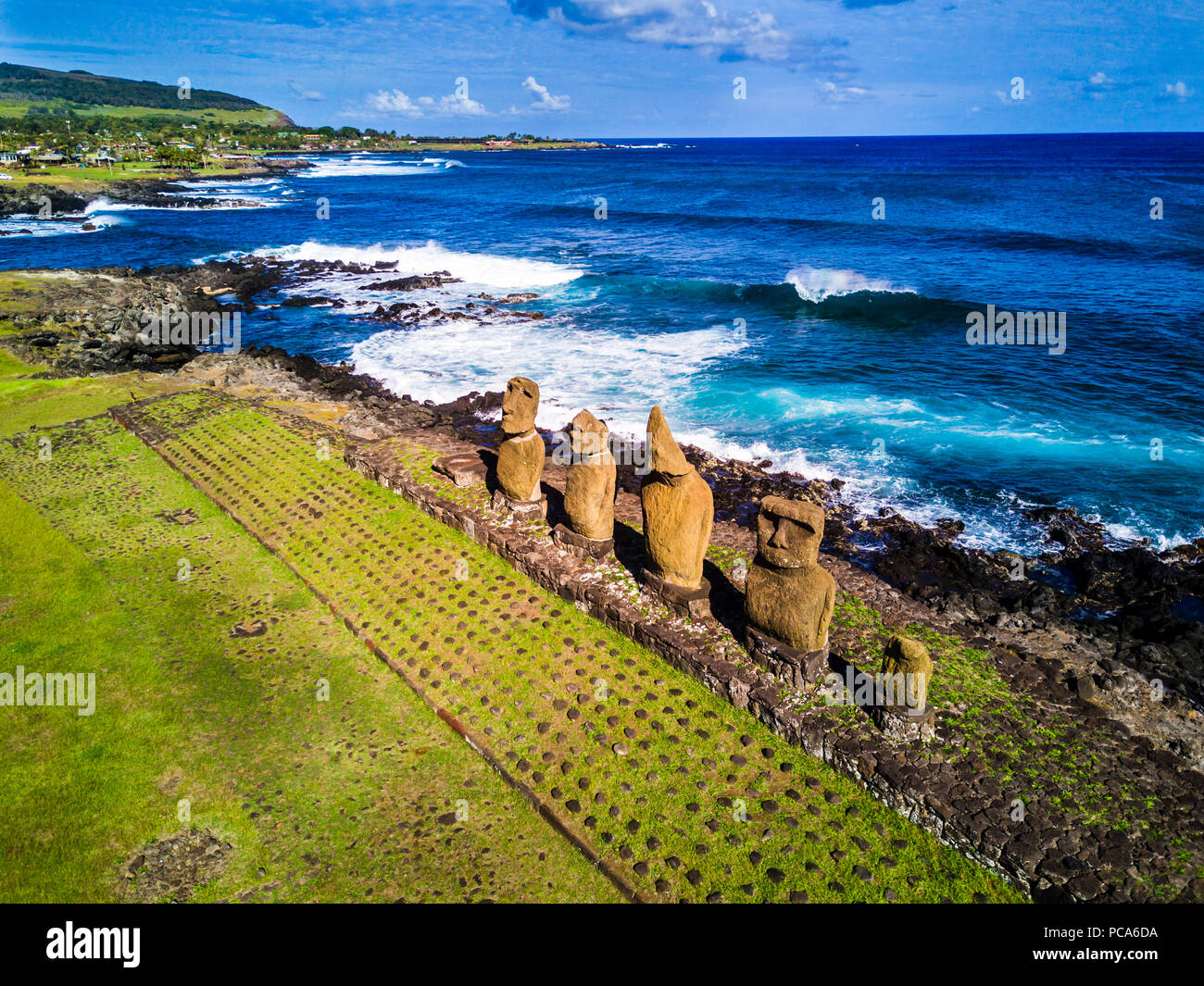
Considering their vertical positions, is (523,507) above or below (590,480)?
below

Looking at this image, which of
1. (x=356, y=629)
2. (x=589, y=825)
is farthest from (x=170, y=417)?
(x=589, y=825)

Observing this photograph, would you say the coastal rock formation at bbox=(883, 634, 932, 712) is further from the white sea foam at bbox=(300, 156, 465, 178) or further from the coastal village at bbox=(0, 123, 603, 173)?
the white sea foam at bbox=(300, 156, 465, 178)

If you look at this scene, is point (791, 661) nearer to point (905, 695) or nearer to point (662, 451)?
point (905, 695)

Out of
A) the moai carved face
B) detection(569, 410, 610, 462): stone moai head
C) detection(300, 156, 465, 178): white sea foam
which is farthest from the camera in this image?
detection(300, 156, 465, 178): white sea foam

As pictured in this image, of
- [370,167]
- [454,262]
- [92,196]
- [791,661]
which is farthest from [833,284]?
[370,167]

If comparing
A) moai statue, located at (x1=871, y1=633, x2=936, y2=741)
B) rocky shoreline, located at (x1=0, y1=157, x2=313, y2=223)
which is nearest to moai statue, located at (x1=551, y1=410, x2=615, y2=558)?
moai statue, located at (x1=871, y1=633, x2=936, y2=741)
